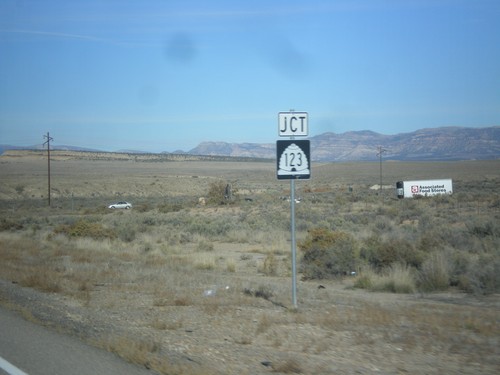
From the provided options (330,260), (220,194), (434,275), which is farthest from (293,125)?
(220,194)

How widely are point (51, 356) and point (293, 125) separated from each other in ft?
20.5

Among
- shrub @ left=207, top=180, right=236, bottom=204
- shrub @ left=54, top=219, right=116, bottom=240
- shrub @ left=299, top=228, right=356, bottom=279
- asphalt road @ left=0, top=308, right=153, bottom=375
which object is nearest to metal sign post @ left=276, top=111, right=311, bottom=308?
asphalt road @ left=0, top=308, right=153, bottom=375

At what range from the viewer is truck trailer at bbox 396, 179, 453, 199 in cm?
6606

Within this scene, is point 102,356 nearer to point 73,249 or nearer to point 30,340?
point 30,340

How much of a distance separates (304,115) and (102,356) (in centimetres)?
611

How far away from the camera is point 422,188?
68.8 meters

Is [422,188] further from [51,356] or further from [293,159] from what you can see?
[51,356]

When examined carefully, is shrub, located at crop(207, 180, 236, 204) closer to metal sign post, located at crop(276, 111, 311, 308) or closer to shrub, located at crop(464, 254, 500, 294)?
shrub, located at crop(464, 254, 500, 294)

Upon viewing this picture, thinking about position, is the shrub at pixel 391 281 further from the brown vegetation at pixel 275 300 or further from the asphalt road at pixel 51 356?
the asphalt road at pixel 51 356

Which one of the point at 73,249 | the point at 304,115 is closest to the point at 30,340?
the point at 304,115

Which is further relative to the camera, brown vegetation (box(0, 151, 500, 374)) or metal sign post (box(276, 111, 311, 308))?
metal sign post (box(276, 111, 311, 308))

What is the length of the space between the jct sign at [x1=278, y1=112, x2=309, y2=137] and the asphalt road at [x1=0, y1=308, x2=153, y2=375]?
A: 553 centimetres

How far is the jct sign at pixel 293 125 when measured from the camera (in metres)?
11.9

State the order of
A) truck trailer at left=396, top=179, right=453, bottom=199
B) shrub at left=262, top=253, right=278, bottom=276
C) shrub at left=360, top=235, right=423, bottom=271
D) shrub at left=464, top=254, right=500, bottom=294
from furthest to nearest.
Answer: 1. truck trailer at left=396, top=179, right=453, bottom=199
2. shrub at left=262, top=253, right=278, bottom=276
3. shrub at left=360, top=235, right=423, bottom=271
4. shrub at left=464, top=254, right=500, bottom=294
